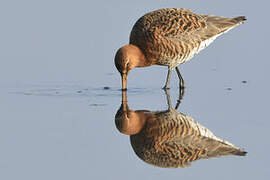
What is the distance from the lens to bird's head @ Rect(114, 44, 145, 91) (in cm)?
1214

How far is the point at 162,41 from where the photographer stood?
12.5 meters

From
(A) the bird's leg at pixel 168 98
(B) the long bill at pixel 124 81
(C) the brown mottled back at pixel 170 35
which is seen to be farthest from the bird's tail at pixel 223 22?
(B) the long bill at pixel 124 81

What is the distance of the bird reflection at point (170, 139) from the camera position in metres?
8.67

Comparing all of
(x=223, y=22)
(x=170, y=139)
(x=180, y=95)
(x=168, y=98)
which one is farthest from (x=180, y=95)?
(x=170, y=139)

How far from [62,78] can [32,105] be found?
7.94 feet

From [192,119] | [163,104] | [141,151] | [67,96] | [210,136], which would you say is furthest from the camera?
[67,96]

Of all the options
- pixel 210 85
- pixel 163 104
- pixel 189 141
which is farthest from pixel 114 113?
pixel 210 85

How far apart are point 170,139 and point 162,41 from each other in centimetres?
374

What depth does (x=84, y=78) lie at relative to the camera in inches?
547

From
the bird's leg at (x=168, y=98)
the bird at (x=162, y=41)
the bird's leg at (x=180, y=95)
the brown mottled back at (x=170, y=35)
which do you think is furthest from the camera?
the brown mottled back at (x=170, y=35)

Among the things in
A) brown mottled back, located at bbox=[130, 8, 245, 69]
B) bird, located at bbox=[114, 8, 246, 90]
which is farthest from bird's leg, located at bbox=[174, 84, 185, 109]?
brown mottled back, located at bbox=[130, 8, 245, 69]

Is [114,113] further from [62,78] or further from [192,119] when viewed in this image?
[62,78]

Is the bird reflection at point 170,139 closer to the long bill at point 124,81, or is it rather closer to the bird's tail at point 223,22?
the long bill at point 124,81

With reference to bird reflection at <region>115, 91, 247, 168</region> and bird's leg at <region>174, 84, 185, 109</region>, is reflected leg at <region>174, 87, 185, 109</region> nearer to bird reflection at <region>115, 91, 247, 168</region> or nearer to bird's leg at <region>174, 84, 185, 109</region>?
bird's leg at <region>174, 84, 185, 109</region>
